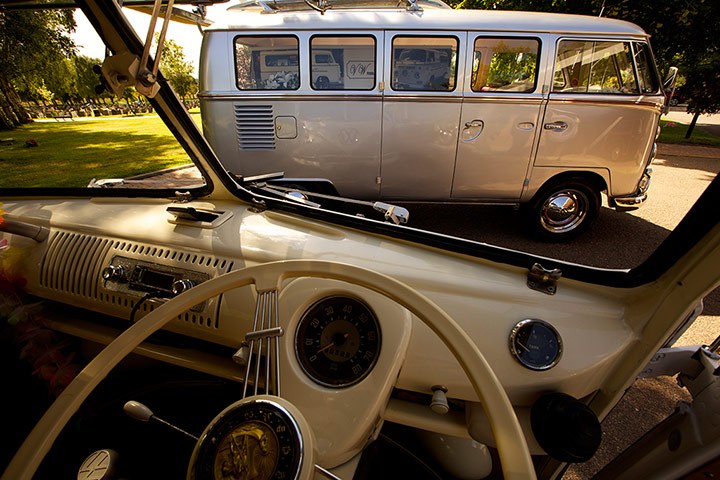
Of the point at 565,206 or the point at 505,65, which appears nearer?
the point at 505,65

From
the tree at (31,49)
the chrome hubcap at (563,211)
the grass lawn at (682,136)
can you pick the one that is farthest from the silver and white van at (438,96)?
the grass lawn at (682,136)

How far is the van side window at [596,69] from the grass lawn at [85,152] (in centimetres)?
396

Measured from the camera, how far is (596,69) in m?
3.62

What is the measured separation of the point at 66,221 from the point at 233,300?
1098 mm

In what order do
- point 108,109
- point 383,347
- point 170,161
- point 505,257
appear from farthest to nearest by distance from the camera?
point 170,161, point 108,109, point 505,257, point 383,347

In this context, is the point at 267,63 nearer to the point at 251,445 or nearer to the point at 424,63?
the point at 424,63

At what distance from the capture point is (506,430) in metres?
0.70

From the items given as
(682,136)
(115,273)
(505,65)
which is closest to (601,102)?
(505,65)

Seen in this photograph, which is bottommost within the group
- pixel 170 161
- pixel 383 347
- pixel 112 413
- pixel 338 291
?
pixel 112 413

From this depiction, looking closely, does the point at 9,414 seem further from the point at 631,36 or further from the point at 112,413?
the point at 631,36

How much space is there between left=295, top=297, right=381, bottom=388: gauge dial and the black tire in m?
3.58

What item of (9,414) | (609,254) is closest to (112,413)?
(9,414)

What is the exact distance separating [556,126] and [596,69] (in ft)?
2.47

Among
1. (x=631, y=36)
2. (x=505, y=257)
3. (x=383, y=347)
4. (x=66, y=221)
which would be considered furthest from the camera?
(x=631, y=36)
